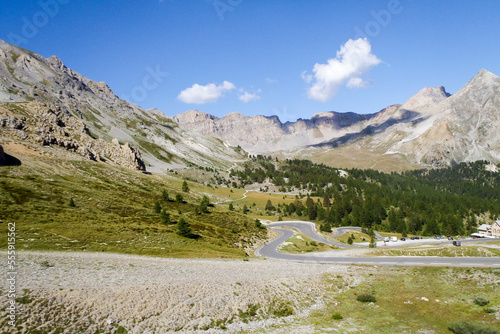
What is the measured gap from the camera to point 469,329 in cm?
2253

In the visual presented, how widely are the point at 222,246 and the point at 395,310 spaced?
3761 centimetres

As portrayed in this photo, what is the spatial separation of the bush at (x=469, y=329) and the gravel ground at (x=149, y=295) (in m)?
12.0

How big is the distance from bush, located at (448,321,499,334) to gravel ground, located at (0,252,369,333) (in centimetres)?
1201

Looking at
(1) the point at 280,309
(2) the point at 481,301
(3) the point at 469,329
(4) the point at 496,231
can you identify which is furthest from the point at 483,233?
(1) the point at 280,309

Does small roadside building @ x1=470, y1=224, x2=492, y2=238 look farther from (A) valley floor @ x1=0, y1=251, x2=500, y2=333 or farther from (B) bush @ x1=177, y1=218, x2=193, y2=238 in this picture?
(B) bush @ x1=177, y1=218, x2=193, y2=238

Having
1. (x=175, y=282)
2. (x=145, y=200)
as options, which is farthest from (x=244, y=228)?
(x=175, y=282)

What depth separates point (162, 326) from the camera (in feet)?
69.3

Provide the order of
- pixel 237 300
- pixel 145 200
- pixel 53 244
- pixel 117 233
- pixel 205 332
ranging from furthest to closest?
pixel 145 200 → pixel 117 233 → pixel 53 244 → pixel 237 300 → pixel 205 332

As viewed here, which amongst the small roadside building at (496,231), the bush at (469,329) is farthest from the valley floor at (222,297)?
the small roadside building at (496,231)

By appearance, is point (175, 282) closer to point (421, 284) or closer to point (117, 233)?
point (117, 233)

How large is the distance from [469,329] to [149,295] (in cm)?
2673

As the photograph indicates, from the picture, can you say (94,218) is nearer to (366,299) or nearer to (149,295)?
(149,295)

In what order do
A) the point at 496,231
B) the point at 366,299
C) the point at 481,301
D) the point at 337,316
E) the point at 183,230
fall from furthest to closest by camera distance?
the point at 496,231 < the point at 183,230 < the point at 366,299 < the point at 481,301 < the point at 337,316

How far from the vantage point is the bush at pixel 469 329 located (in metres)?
22.1
